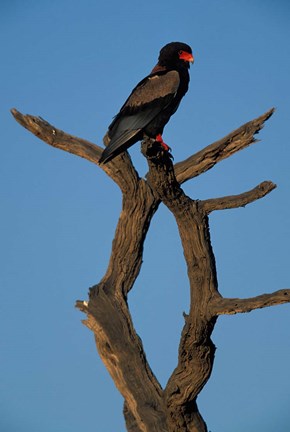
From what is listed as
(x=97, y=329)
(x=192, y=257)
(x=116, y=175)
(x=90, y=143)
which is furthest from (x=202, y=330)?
(x=90, y=143)

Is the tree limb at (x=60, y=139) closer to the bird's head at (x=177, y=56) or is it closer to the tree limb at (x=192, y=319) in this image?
the bird's head at (x=177, y=56)

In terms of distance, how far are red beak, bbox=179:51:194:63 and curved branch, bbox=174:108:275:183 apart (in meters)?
1.16

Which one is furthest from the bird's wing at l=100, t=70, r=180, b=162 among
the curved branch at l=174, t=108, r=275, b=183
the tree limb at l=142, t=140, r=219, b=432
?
the tree limb at l=142, t=140, r=219, b=432

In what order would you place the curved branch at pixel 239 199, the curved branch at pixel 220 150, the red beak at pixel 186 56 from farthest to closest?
the red beak at pixel 186 56, the curved branch at pixel 220 150, the curved branch at pixel 239 199

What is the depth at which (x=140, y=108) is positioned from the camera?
830 centimetres

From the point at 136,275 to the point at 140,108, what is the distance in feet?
5.77

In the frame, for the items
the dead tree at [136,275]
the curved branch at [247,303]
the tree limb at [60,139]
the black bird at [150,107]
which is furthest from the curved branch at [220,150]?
the curved branch at [247,303]

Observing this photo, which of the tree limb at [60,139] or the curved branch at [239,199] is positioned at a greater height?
the tree limb at [60,139]

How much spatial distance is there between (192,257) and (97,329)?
127 cm

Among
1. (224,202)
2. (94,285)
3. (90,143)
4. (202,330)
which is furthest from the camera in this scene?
(90,143)

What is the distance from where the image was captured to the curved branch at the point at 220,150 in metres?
7.84

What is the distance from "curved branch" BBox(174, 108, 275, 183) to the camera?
25.7 feet

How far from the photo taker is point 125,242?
8359 mm

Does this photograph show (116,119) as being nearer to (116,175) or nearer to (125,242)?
(116,175)
